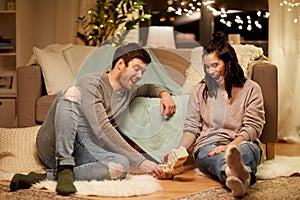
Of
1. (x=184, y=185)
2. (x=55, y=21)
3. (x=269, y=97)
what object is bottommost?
(x=184, y=185)

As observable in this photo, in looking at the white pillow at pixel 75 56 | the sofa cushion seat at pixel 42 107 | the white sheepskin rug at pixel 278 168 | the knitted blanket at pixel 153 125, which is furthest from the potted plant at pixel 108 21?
the white sheepskin rug at pixel 278 168

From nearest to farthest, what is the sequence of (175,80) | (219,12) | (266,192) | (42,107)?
(266,192) < (42,107) < (175,80) < (219,12)

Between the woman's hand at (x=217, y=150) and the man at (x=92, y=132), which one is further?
the woman's hand at (x=217, y=150)

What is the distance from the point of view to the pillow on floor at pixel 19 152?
Answer: 2.74 metres

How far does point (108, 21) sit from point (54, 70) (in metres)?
1.17

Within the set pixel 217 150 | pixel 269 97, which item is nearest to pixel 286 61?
pixel 269 97

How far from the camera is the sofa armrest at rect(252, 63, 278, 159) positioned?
309 cm

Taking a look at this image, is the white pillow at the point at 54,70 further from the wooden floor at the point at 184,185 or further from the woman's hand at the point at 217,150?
the woman's hand at the point at 217,150

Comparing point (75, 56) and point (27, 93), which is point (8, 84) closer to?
point (75, 56)

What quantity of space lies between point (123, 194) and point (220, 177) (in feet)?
1.60

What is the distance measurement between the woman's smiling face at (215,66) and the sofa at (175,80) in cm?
47

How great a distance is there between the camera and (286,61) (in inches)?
164

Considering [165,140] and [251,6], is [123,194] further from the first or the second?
[251,6]

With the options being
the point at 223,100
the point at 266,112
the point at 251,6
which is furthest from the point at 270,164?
the point at 251,6
